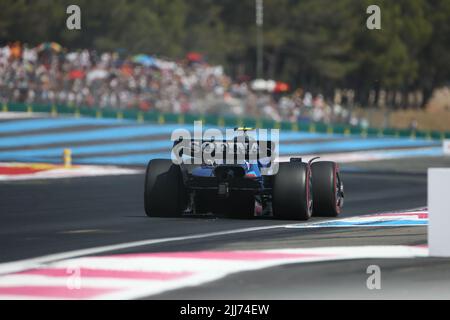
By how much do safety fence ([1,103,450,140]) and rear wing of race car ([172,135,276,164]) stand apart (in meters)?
33.6

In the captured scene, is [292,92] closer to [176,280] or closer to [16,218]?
[16,218]

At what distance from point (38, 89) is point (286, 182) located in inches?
1419

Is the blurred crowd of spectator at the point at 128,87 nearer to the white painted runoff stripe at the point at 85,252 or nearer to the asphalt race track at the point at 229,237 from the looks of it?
the asphalt race track at the point at 229,237

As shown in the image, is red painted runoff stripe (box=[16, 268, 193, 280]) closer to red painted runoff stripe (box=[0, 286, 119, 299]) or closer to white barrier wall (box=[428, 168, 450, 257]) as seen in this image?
red painted runoff stripe (box=[0, 286, 119, 299])

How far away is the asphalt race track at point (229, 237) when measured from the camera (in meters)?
9.55

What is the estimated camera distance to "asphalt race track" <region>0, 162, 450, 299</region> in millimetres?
9555

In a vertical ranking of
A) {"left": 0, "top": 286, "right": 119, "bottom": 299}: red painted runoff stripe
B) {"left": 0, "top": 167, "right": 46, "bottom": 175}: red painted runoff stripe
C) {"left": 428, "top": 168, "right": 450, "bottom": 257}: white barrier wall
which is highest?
{"left": 428, "top": 168, "right": 450, "bottom": 257}: white barrier wall

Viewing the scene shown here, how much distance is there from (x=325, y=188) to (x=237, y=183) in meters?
1.43

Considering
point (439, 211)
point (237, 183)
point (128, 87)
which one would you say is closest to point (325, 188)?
point (237, 183)

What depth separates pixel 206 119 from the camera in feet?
175

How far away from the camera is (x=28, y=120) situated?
4769 cm

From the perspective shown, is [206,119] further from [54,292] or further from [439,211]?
[54,292]

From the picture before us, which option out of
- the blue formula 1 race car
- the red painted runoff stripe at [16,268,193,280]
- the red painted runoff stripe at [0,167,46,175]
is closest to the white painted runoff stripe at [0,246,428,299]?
the red painted runoff stripe at [16,268,193,280]

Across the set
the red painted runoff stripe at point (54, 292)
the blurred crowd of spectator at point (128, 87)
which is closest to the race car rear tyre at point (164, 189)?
the red painted runoff stripe at point (54, 292)
